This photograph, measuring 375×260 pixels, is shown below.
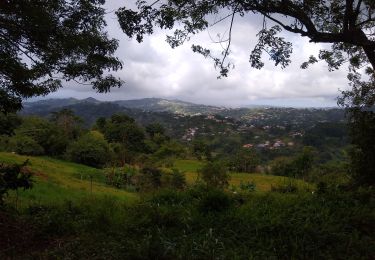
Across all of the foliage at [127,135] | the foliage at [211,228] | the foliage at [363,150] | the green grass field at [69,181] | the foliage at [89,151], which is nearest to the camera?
the foliage at [211,228]

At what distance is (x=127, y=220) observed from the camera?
755 centimetres

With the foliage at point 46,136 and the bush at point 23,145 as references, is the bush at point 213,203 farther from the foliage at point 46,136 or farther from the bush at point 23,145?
the foliage at point 46,136

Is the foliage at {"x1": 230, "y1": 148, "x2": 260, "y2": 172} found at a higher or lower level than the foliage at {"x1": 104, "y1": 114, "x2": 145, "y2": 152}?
lower

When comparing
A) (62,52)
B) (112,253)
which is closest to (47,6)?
(62,52)

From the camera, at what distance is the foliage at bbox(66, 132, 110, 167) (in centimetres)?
5894

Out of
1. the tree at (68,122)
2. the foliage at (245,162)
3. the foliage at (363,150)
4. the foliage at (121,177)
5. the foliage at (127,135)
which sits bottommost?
the foliage at (245,162)

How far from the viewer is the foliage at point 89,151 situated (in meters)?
58.9

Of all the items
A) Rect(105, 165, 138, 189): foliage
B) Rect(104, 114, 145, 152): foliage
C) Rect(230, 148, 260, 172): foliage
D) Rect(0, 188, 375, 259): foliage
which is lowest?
Rect(230, 148, 260, 172): foliage

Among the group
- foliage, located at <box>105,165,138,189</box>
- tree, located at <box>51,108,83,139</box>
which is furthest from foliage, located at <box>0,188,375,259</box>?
tree, located at <box>51,108,83,139</box>

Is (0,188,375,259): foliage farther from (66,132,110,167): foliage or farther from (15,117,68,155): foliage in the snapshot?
(15,117,68,155): foliage

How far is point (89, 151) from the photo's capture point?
59281 millimetres


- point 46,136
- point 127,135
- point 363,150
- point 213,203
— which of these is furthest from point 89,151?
point 213,203

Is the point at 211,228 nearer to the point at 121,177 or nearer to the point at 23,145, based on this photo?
the point at 121,177

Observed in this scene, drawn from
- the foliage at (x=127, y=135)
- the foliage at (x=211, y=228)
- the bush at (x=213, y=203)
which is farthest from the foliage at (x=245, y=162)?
the bush at (x=213, y=203)
